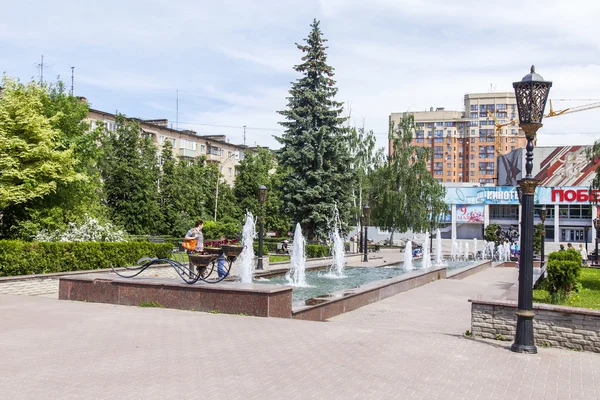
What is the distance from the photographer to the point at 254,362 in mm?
6512

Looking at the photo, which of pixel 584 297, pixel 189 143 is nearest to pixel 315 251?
pixel 584 297

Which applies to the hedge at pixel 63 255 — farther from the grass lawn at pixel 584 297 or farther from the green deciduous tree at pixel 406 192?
the green deciduous tree at pixel 406 192

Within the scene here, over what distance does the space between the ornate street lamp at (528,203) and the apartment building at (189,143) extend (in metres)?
48.2

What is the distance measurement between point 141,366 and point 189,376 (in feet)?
2.23

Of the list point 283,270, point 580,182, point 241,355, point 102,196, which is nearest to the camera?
point 241,355

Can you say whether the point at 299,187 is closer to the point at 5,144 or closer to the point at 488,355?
the point at 5,144

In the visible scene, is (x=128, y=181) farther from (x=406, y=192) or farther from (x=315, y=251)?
(x=406, y=192)

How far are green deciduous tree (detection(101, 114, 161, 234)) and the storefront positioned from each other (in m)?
41.8

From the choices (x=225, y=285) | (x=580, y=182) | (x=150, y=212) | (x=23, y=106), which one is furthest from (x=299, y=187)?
(x=580, y=182)

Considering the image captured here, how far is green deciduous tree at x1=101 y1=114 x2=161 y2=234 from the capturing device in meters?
38.2

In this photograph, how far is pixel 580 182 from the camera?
226ft

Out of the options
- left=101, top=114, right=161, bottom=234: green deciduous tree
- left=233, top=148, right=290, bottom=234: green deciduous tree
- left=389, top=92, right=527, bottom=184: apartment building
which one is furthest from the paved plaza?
left=389, top=92, right=527, bottom=184: apartment building

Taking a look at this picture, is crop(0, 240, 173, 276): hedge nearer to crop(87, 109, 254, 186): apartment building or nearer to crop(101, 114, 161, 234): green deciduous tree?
crop(101, 114, 161, 234): green deciduous tree

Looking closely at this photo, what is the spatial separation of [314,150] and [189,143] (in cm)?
3701
